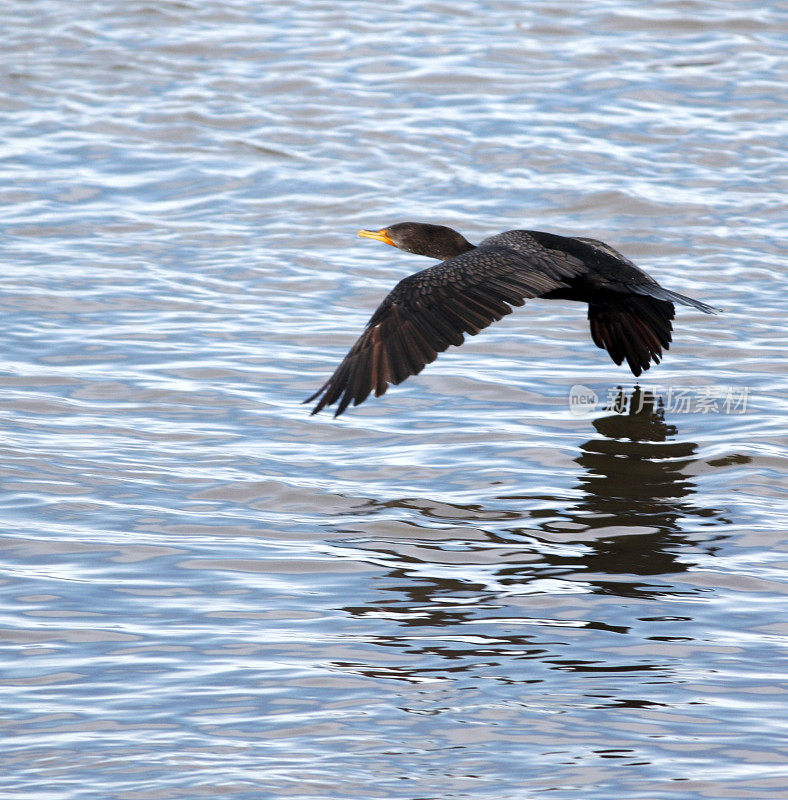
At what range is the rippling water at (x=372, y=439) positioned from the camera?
4719 mm

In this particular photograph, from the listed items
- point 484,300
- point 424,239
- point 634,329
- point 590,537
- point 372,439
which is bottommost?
point 590,537

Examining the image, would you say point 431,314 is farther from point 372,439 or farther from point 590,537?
point 590,537

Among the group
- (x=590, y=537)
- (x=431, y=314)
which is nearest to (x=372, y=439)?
(x=431, y=314)

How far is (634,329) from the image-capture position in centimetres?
859

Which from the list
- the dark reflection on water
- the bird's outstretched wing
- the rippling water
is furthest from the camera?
the bird's outstretched wing

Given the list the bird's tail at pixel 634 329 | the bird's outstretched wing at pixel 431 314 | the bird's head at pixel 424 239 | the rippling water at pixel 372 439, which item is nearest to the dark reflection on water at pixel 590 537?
the rippling water at pixel 372 439

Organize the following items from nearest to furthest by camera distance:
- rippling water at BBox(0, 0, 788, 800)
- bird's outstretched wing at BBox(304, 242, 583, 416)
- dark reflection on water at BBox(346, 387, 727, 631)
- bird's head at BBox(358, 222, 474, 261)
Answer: rippling water at BBox(0, 0, 788, 800)
dark reflection on water at BBox(346, 387, 727, 631)
bird's outstretched wing at BBox(304, 242, 583, 416)
bird's head at BBox(358, 222, 474, 261)

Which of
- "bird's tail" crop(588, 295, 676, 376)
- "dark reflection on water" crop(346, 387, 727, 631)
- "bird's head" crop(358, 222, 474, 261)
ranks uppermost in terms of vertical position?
"bird's head" crop(358, 222, 474, 261)

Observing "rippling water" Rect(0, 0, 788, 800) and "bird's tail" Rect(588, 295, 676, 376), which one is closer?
"rippling water" Rect(0, 0, 788, 800)

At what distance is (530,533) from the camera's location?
6.42 meters

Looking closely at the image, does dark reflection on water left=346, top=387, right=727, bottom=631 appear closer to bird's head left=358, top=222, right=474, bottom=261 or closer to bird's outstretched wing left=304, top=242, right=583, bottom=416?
bird's outstretched wing left=304, top=242, right=583, bottom=416

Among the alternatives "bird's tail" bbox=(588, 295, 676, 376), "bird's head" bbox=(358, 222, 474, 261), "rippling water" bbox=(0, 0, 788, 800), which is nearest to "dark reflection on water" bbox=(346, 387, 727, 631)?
"rippling water" bbox=(0, 0, 788, 800)

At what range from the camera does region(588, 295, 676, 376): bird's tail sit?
336 inches

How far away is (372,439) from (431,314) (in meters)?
1.08
